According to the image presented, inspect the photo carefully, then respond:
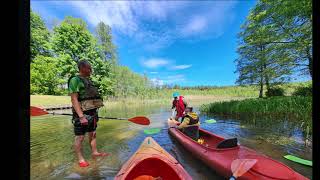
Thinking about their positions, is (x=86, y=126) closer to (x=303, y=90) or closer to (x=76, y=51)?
(x=303, y=90)

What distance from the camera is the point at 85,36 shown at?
27875 millimetres

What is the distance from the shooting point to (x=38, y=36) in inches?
1103

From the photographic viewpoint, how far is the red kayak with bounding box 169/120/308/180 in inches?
133

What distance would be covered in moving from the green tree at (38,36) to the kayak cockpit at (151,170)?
28.3 m

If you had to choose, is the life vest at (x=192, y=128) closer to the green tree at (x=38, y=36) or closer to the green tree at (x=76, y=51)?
the green tree at (x=76, y=51)

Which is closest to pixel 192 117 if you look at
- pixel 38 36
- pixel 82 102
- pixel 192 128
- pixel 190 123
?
pixel 190 123

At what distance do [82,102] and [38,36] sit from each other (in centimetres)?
2868

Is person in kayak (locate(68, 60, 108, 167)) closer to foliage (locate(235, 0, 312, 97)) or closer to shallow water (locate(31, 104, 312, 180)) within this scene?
shallow water (locate(31, 104, 312, 180))

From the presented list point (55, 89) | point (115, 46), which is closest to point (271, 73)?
point (115, 46)

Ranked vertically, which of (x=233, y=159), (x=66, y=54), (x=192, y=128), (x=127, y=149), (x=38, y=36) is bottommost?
(x=127, y=149)

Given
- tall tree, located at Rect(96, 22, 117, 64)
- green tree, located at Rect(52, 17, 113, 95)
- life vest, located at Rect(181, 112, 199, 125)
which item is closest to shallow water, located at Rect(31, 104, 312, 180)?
life vest, located at Rect(181, 112, 199, 125)
